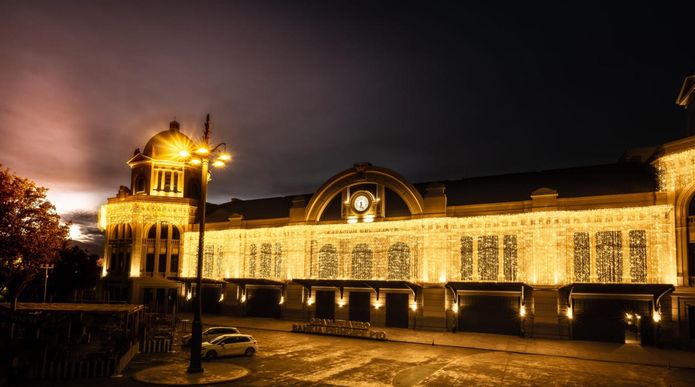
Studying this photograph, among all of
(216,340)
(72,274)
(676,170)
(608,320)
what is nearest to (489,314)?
(608,320)

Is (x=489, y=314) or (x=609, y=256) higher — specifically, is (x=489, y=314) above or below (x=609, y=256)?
below

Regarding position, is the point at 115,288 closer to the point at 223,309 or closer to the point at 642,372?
the point at 223,309

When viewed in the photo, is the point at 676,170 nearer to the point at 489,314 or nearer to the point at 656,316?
the point at 656,316

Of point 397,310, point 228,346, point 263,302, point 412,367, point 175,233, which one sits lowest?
point 412,367

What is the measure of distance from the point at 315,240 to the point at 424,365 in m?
21.3

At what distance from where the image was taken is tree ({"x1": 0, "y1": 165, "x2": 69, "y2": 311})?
3145 centimetres

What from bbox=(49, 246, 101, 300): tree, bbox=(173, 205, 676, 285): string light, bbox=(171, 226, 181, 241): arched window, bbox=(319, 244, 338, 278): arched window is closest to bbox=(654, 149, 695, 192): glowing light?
bbox=(173, 205, 676, 285): string light

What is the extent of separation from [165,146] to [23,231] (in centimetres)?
2694

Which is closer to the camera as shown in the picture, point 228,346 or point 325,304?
point 228,346

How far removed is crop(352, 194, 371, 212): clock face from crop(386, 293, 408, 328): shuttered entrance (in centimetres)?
741

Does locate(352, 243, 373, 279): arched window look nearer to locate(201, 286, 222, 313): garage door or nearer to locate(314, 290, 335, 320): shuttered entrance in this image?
locate(314, 290, 335, 320): shuttered entrance

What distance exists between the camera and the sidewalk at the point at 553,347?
28359 mm

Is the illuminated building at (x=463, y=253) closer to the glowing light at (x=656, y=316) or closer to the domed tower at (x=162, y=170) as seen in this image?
the glowing light at (x=656, y=316)

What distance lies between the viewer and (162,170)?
56.9m
